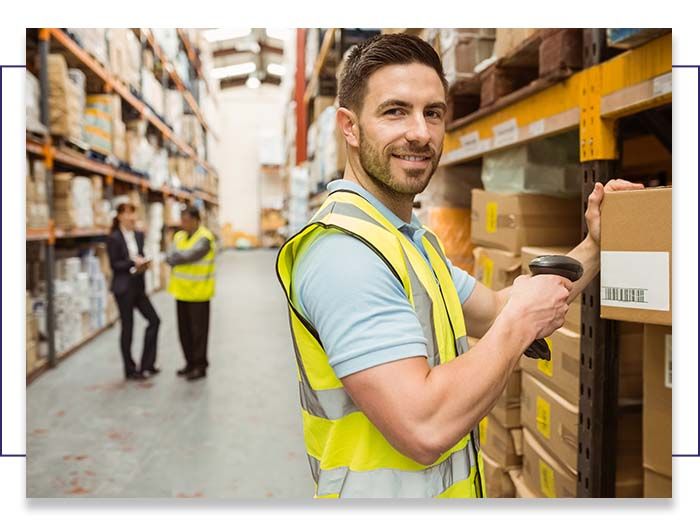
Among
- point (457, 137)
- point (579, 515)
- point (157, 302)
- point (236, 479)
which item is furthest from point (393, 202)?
point (157, 302)

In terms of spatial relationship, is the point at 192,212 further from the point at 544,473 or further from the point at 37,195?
the point at 544,473

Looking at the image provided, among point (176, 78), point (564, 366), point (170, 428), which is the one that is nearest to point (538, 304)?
point (564, 366)

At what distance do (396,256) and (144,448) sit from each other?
261 cm

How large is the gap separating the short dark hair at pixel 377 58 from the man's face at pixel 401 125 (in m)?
0.01

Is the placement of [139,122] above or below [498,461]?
above

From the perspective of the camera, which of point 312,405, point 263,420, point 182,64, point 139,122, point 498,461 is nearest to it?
point 312,405

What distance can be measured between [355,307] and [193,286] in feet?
12.9

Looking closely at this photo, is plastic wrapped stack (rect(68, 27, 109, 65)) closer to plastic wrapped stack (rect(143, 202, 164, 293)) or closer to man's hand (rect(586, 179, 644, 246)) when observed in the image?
plastic wrapped stack (rect(143, 202, 164, 293))

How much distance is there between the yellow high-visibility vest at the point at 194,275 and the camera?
4.63m

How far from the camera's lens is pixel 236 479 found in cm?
279

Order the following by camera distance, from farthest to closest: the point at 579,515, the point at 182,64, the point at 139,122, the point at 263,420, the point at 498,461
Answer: the point at 182,64 → the point at 139,122 → the point at 263,420 → the point at 498,461 → the point at 579,515

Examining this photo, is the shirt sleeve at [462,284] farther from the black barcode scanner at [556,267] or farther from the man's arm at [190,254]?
the man's arm at [190,254]

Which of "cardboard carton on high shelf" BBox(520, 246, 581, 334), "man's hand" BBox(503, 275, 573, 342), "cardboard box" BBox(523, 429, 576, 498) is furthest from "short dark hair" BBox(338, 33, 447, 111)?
"cardboard box" BBox(523, 429, 576, 498)

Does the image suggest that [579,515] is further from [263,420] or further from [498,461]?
[263,420]
